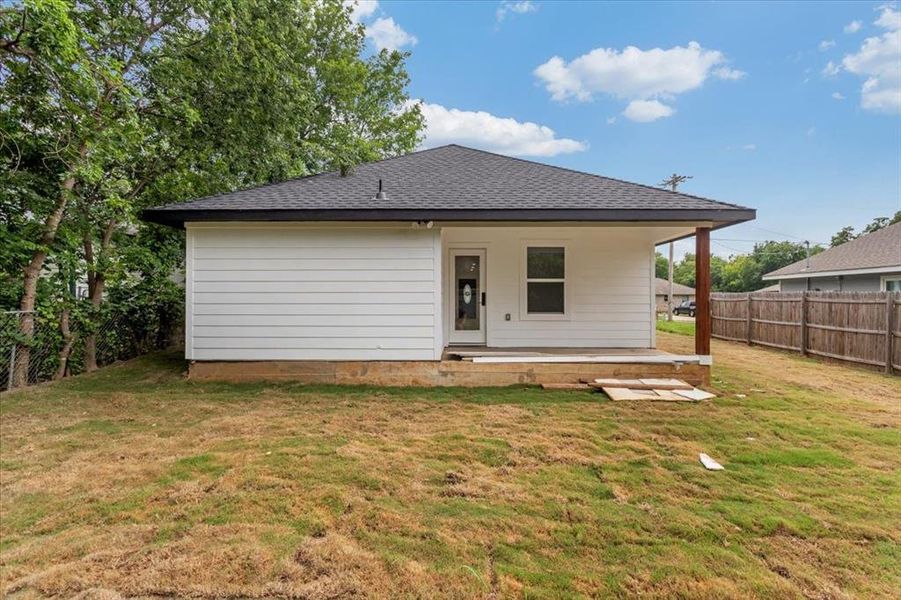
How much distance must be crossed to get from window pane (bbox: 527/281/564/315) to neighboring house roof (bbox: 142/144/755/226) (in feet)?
6.04

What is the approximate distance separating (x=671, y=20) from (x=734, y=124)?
9.94m

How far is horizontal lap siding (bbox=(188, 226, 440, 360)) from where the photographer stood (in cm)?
646

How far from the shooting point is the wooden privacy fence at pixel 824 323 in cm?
800

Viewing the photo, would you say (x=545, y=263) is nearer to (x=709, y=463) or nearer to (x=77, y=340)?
(x=709, y=463)

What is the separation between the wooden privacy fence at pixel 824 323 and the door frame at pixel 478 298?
761 centimetres

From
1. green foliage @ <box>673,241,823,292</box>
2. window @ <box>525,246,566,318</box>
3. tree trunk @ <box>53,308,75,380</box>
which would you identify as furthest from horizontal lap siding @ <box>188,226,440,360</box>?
green foliage @ <box>673,241,823,292</box>

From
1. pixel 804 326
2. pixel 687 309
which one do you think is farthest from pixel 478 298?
pixel 687 309

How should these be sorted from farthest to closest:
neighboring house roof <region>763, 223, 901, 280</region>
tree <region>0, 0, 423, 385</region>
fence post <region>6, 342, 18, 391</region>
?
neighboring house roof <region>763, 223, 901, 280</region> → fence post <region>6, 342, 18, 391</region> → tree <region>0, 0, 423, 385</region>

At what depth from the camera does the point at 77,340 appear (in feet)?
22.3

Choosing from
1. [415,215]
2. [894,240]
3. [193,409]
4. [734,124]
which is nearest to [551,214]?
[415,215]

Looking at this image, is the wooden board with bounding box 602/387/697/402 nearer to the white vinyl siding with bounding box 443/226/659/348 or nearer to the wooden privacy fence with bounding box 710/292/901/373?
the white vinyl siding with bounding box 443/226/659/348

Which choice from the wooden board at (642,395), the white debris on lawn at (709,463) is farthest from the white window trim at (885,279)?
the white debris on lawn at (709,463)

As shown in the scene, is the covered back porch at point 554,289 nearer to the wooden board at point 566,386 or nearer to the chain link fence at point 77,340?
the wooden board at point 566,386

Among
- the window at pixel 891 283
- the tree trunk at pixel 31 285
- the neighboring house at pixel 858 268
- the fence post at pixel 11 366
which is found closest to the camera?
the fence post at pixel 11 366
